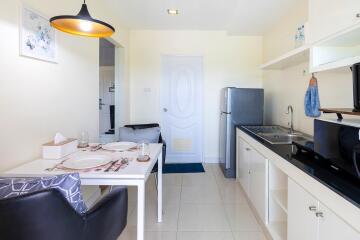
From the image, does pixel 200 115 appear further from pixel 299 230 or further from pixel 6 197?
pixel 6 197

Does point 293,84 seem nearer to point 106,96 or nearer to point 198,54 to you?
point 198,54

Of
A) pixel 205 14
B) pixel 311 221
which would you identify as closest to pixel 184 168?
pixel 205 14

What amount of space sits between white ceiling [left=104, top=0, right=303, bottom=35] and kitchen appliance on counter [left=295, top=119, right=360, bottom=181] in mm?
2131

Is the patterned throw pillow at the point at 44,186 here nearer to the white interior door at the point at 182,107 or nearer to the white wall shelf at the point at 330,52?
the white wall shelf at the point at 330,52

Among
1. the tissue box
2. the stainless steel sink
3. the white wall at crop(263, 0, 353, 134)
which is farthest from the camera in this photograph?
the stainless steel sink

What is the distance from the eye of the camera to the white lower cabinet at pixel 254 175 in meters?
2.20

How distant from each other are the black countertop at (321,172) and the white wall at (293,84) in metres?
0.69

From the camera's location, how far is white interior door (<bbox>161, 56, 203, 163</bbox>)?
4.53 meters

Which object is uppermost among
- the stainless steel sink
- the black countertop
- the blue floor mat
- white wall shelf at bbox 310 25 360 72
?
white wall shelf at bbox 310 25 360 72

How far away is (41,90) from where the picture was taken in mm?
1955

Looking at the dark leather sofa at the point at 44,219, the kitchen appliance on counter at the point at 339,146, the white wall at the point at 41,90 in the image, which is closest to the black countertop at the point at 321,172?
the kitchen appliance on counter at the point at 339,146

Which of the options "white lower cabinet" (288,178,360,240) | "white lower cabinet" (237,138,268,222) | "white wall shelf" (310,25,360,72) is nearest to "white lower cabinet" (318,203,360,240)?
"white lower cabinet" (288,178,360,240)

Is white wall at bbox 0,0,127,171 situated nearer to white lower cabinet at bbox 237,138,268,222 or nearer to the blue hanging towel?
white lower cabinet at bbox 237,138,268,222

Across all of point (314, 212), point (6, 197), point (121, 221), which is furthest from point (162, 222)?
point (6, 197)
